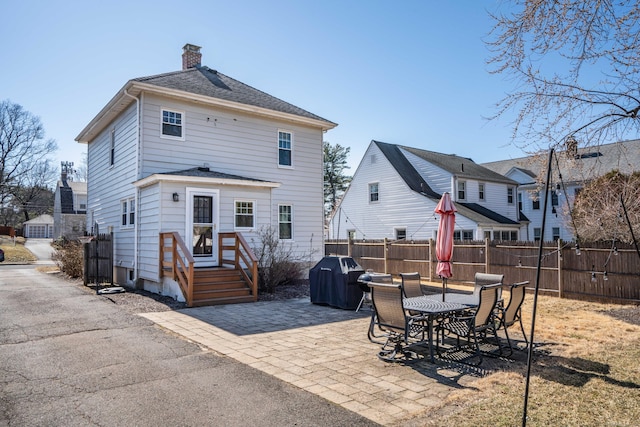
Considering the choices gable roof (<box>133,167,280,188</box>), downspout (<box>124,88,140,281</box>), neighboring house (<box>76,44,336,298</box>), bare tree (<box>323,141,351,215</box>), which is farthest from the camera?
bare tree (<box>323,141,351,215</box>)

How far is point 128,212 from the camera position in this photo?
14.0m

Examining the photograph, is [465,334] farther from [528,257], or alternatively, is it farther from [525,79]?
[528,257]

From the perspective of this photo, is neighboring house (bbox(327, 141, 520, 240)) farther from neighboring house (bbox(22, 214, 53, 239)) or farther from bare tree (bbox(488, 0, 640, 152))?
neighboring house (bbox(22, 214, 53, 239))

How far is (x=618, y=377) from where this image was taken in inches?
196

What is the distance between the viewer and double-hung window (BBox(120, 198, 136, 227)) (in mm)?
13672

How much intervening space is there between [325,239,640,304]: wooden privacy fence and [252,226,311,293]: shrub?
4772 mm

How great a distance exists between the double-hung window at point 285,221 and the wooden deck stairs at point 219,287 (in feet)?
12.3

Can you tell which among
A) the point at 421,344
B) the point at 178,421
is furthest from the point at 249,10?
the point at 178,421

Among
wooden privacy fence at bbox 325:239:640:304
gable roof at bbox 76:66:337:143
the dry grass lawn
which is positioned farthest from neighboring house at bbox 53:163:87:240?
the dry grass lawn

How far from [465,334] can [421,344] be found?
718 millimetres

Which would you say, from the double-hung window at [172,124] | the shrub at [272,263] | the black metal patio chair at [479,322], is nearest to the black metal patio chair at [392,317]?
the black metal patio chair at [479,322]

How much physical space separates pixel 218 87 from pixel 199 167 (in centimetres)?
347

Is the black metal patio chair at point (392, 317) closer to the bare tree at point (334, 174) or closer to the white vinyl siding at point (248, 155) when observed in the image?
the white vinyl siding at point (248, 155)

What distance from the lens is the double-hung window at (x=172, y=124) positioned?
1304cm
